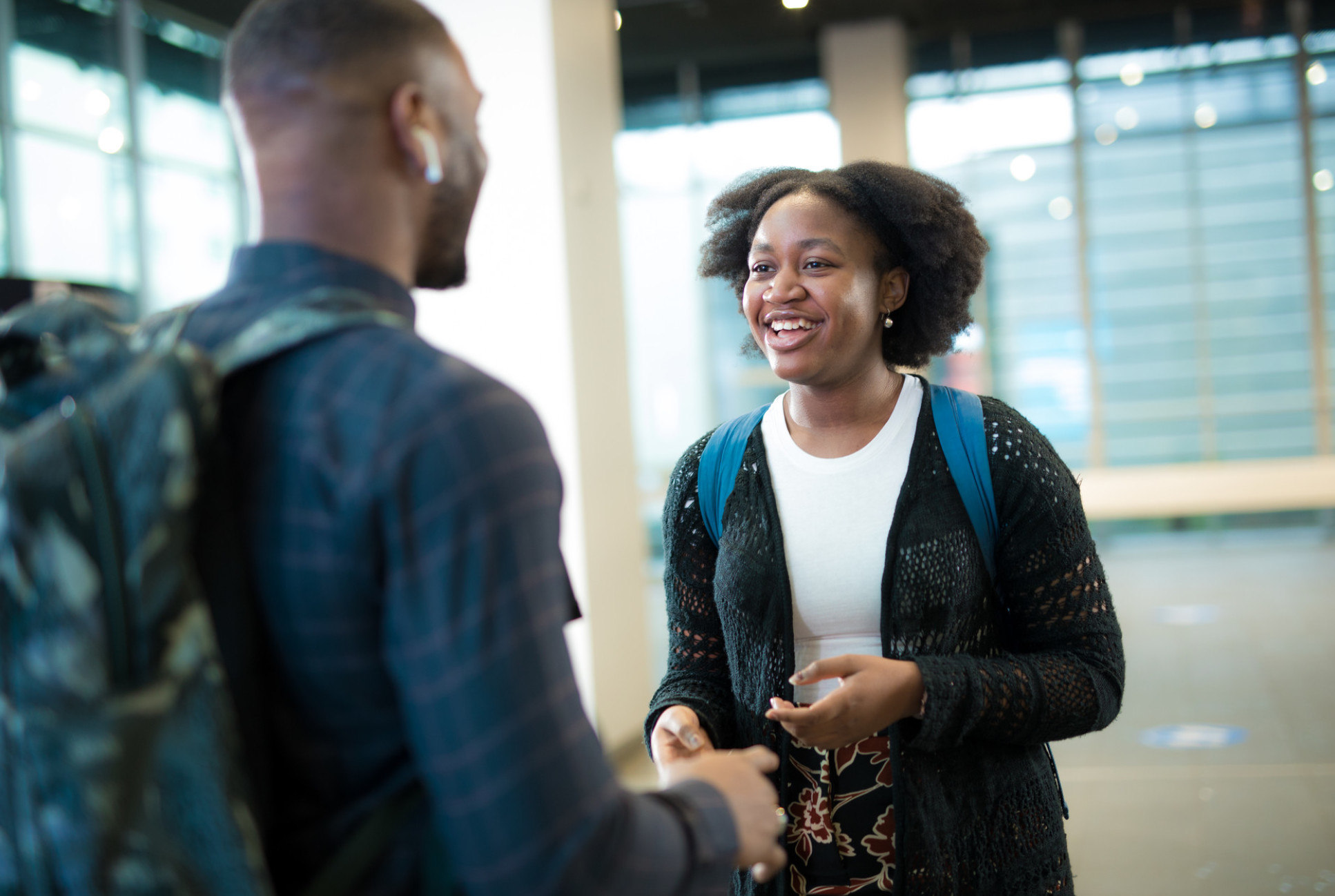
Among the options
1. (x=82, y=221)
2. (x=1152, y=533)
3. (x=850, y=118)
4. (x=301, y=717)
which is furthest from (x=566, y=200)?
(x=1152, y=533)

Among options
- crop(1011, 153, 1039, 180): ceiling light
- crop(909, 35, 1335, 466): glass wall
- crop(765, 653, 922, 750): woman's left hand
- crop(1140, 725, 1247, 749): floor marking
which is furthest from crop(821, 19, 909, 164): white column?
crop(765, 653, 922, 750): woman's left hand

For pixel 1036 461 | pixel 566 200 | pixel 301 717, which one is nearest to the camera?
pixel 301 717

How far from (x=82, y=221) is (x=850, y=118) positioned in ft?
24.0

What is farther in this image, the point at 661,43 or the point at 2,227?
the point at 661,43

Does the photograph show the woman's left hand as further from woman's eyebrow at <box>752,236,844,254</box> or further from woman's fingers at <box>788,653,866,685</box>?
woman's eyebrow at <box>752,236,844,254</box>

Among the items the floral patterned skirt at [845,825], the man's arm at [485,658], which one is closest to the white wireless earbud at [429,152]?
the man's arm at [485,658]

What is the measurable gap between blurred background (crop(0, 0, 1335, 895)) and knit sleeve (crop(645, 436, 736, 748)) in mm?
2930

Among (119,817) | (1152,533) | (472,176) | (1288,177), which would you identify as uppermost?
(1288,177)

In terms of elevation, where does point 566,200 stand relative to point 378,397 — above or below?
above

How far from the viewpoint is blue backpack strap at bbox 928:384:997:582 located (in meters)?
1.72

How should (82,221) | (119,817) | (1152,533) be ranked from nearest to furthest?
(119,817) < (82,221) < (1152,533)

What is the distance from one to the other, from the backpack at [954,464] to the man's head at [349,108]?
0.98 m

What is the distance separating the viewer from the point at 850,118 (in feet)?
36.5

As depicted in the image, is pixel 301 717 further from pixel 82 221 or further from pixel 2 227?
→ pixel 82 221
